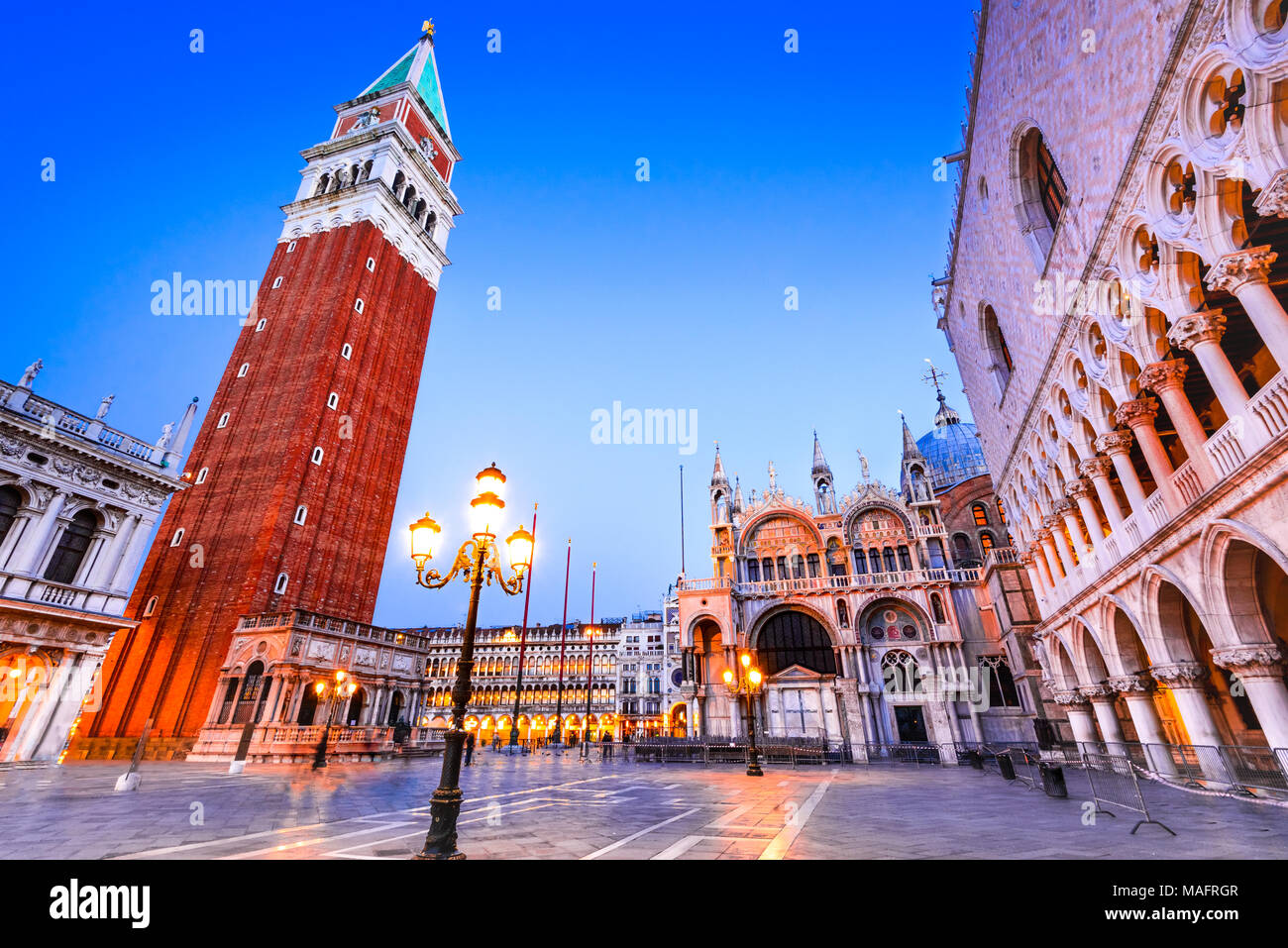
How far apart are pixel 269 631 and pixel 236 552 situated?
6.08 meters

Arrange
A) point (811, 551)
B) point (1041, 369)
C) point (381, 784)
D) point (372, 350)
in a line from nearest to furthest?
1. point (381, 784)
2. point (1041, 369)
3. point (811, 551)
4. point (372, 350)

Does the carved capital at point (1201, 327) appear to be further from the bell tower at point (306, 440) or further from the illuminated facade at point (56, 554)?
the bell tower at point (306, 440)

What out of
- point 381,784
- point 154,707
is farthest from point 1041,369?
point 154,707

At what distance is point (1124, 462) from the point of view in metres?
13.9

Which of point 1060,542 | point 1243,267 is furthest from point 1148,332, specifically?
point 1060,542

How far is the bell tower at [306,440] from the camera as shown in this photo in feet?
88.0

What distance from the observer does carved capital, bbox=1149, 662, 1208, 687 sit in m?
12.6

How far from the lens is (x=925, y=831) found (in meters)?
7.30

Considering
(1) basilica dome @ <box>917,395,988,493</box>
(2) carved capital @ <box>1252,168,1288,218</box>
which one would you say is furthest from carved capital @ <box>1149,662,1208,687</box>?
(1) basilica dome @ <box>917,395,988,493</box>

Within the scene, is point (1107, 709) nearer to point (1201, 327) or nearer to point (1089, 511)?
point (1089, 511)

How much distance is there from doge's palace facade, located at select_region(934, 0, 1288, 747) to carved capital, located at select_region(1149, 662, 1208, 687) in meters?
0.04

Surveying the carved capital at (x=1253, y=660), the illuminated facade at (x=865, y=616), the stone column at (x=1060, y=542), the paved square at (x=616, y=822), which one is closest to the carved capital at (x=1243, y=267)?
the carved capital at (x=1253, y=660)
